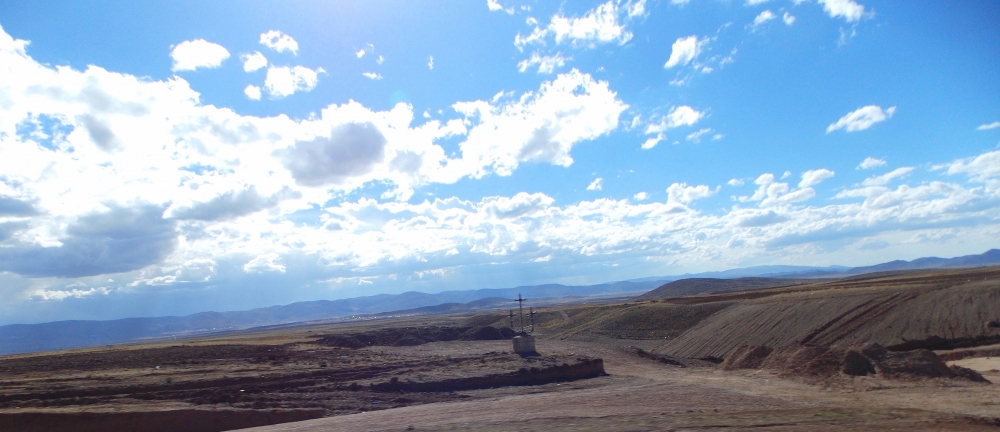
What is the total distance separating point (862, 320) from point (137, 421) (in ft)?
139

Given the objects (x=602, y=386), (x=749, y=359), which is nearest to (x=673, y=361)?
(x=749, y=359)

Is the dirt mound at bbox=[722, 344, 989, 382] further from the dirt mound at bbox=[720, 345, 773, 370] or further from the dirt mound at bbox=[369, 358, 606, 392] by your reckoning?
the dirt mound at bbox=[369, 358, 606, 392]

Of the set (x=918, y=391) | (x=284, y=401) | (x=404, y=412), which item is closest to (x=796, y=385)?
(x=918, y=391)

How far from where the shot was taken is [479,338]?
2552 inches

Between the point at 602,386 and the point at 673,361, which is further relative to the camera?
the point at 673,361

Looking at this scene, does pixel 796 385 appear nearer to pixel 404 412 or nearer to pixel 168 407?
pixel 404 412

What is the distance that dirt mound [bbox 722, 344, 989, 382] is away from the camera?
2380 cm

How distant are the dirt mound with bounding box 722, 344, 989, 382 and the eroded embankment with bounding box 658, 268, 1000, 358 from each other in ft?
39.5

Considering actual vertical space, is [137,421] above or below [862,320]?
above

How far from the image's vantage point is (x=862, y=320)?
135 ft

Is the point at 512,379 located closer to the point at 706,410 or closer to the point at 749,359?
the point at 706,410

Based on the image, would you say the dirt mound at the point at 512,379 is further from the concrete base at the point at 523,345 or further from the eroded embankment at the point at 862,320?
the eroded embankment at the point at 862,320

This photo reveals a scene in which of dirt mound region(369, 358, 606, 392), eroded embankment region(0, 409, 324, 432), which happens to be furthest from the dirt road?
eroded embankment region(0, 409, 324, 432)

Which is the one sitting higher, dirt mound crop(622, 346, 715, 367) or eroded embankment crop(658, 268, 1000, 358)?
eroded embankment crop(658, 268, 1000, 358)
